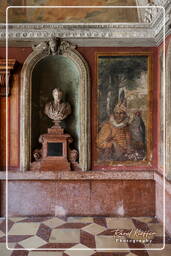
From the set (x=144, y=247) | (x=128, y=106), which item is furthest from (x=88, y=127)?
(x=144, y=247)

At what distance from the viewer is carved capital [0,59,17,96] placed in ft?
13.6

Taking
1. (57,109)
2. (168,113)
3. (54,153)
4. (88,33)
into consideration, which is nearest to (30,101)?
(57,109)

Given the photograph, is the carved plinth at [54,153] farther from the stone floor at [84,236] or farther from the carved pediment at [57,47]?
the carved pediment at [57,47]

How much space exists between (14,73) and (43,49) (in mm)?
694

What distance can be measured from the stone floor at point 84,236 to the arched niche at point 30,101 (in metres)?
0.98

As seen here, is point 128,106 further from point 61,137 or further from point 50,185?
point 50,185

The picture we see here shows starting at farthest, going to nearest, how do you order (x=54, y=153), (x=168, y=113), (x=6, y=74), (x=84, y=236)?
(x=54, y=153) → (x=6, y=74) → (x=168, y=113) → (x=84, y=236)

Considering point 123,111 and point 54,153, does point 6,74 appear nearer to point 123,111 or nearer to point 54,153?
point 54,153

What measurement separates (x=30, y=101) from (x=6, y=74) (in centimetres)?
63

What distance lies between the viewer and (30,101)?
436 centimetres

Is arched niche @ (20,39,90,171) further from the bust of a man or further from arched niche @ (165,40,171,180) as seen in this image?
arched niche @ (165,40,171,180)

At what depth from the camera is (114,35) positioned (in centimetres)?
428

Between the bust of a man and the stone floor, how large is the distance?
186 cm

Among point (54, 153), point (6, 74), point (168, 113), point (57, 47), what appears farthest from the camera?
point (54, 153)
